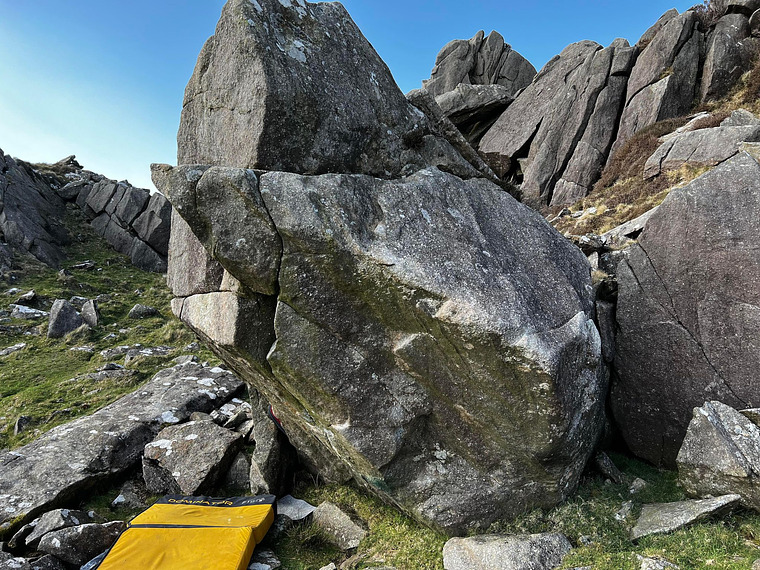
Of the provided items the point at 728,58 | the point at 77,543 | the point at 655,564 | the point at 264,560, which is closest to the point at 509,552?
the point at 655,564

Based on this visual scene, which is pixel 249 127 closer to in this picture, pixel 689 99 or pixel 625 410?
pixel 625 410

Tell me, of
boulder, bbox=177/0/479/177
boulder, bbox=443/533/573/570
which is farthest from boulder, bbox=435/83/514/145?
boulder, bbox=443/533/573/570

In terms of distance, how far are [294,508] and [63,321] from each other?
62.2 feet

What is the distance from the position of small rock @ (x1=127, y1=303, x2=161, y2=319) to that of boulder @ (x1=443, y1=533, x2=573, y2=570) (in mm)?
23271

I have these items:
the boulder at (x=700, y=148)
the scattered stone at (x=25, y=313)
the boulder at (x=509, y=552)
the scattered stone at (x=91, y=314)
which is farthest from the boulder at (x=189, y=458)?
the boulder at (x=700, y=148)

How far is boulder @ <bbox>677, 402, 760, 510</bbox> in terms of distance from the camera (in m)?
6.50

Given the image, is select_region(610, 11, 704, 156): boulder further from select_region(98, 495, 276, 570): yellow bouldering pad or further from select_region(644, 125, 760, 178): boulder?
select_region(98, 495, 276, 570): yellow bouldering pad

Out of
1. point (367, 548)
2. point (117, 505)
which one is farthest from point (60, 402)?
point (367, 548)

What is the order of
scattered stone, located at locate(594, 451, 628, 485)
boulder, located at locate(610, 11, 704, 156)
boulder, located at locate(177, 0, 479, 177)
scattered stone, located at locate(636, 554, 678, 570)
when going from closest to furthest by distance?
scattered stone, located at locate(636, 554, 678, 570) → boulder, located at locate(177, 0, 479, 177) → scattered stone, located at locate(594, 451, 628, 485) → boulder, located at locate(610, 11, 704, 156)

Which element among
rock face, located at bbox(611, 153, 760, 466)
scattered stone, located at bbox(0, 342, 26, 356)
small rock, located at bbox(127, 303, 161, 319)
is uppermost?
rock face, located at bbox(611, 153, 760, 466)

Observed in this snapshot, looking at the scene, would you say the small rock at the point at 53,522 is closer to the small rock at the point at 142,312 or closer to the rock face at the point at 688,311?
the rock face at the point at 688,311

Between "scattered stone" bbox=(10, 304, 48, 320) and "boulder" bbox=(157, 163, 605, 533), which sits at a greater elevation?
"boulder" bbox=(157, 163, 605, 533)

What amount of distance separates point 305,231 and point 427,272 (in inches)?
75.8

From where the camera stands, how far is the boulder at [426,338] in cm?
670
